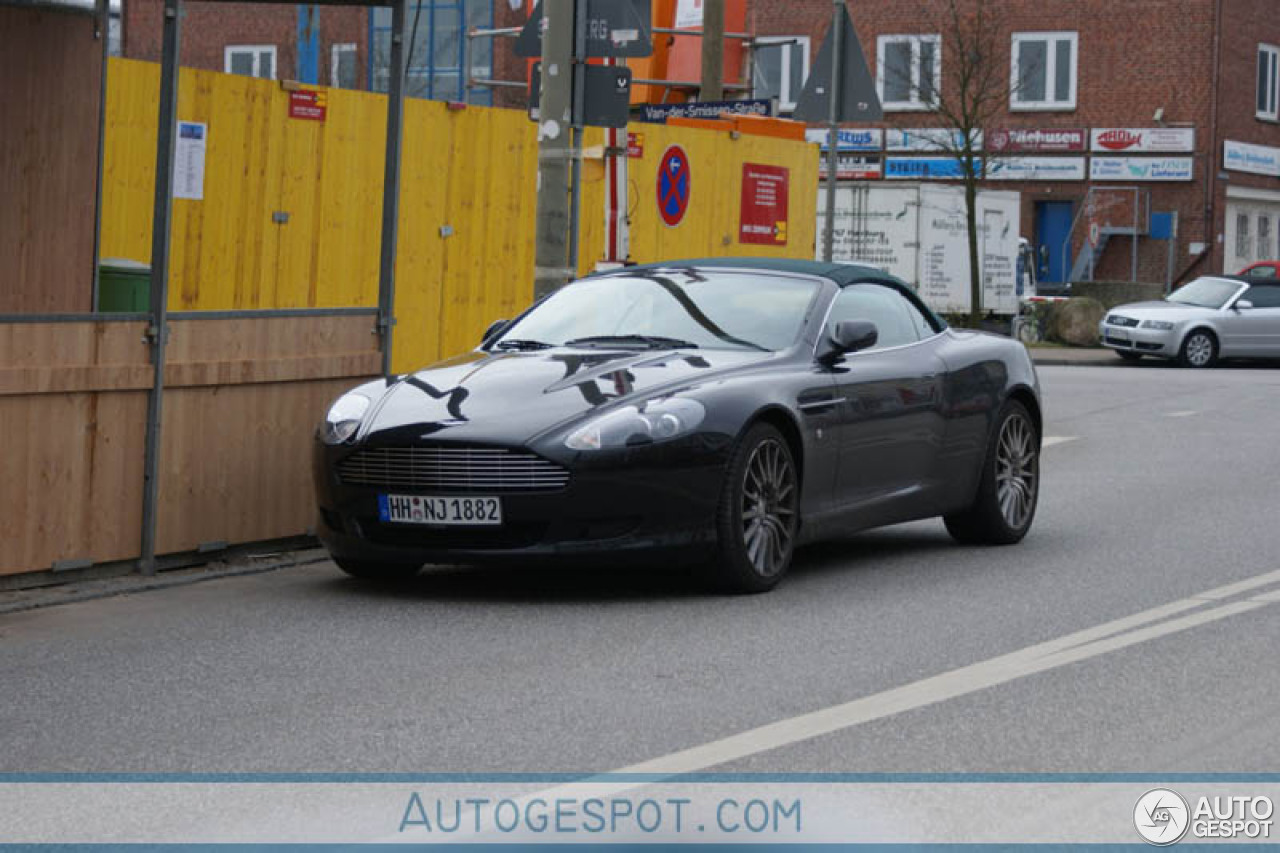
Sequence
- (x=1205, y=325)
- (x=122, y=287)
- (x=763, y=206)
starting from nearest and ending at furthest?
(x=122, y=287)
(x=763, y=206)
(x=1205, y=325)

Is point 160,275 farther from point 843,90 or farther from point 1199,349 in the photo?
point 1199,349

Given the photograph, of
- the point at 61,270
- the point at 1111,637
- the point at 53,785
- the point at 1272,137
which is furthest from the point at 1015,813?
the point at 1272,137

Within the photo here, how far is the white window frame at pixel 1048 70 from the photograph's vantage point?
52.4 metres

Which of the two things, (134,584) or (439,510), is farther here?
(134,584)

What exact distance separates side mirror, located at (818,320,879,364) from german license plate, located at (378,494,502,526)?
6.34 feet

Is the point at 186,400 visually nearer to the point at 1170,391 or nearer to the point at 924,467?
the point at 924,467

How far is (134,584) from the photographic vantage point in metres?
9.61

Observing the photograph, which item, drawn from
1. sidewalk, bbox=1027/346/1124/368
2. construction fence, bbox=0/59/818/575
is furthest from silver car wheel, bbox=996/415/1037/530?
sidewalk, bbox=1027/346/1124/368

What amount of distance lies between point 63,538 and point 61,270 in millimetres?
2860

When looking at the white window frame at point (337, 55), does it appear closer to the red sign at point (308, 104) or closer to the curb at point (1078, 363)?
the curb at point (1078, 363)

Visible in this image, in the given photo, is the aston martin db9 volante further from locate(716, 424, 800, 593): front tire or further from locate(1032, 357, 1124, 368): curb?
locate(716, 424, 800, 593): front tire

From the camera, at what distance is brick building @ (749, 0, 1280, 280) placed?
51.2m

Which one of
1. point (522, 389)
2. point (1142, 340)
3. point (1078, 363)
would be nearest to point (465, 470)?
point (522, 389)

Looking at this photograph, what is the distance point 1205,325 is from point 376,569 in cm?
2542
